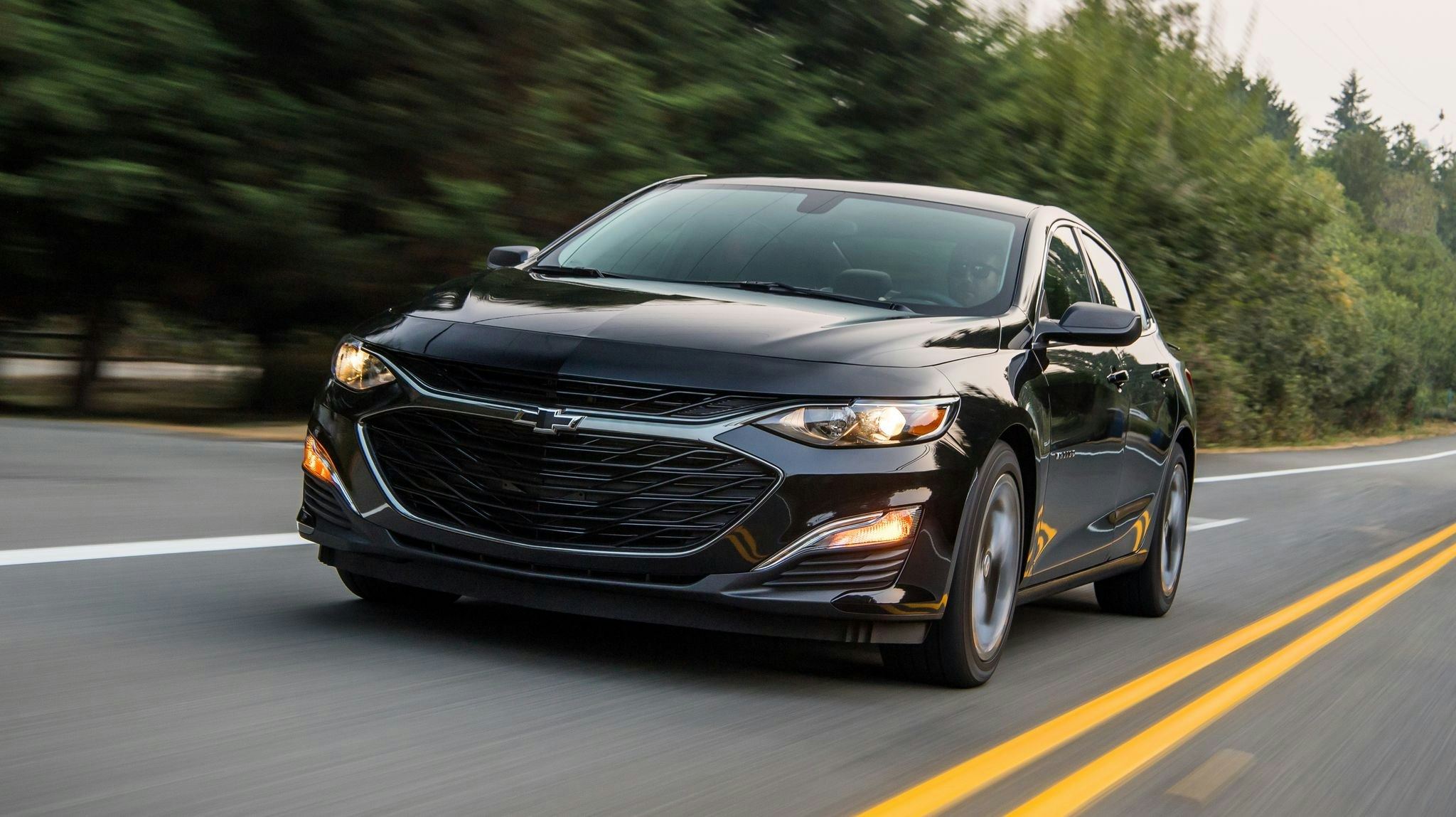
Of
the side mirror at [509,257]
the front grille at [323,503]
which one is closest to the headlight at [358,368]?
the front grille at [323,503]

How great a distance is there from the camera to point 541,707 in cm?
470

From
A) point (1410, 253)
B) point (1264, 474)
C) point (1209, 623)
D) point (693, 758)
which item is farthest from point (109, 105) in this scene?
point (1410, 253)

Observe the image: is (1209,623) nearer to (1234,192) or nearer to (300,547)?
(300,547)

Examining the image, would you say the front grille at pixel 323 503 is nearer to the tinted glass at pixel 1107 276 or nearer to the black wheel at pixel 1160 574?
the tinted glass at pixel 1107 276

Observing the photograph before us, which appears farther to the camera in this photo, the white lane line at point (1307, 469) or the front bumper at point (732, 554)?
the white lane line at point (1307, 469)

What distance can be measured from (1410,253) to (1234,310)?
80.7 m

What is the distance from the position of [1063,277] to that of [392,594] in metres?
2.80

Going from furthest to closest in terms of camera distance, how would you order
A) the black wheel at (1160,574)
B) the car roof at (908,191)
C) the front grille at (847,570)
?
the black wheel at (1160,574), the car roof at (908,191), the front grille at (847,570)

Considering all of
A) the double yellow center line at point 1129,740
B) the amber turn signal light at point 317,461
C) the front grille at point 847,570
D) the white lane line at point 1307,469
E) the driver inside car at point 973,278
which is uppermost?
the driver inside car at point 973,278

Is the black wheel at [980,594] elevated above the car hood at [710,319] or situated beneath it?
situated beneath

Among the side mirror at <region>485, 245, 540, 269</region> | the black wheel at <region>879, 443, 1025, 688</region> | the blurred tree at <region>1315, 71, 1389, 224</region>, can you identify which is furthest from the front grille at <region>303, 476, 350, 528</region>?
the blurred tree at <region>1315, 71, 1389, 224</region>

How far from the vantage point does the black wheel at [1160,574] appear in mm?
8062

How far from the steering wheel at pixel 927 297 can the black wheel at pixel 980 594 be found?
631 mm

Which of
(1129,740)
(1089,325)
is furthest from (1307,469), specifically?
(1129,740)
